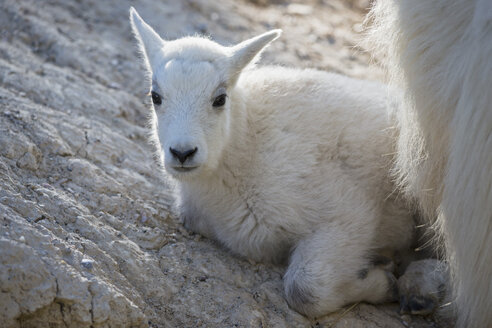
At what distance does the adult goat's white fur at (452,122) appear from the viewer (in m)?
3.08

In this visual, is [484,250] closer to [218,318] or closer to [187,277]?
[218,318]

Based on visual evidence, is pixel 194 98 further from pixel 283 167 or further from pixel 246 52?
pixel 283 167

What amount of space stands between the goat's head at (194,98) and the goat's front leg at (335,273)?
2.99 feet

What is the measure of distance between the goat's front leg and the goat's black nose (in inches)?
39.2

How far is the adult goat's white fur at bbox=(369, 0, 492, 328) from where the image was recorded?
3.08m

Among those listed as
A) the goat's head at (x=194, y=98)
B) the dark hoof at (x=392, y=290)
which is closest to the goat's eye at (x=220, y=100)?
the goat's head at (x=194, y=98)

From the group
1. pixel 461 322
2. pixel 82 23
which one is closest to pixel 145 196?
pixel 461 322

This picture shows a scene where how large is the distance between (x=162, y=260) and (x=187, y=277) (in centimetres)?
22

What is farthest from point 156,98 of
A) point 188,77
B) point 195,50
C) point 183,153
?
point 183,153

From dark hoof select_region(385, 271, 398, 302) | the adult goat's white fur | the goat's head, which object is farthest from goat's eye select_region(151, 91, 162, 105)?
dark hoof select_region(385, 271, 398, 302)

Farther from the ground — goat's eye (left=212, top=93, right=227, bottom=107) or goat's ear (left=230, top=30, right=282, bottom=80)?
goat's ear (left=230, top=30, right=282, bottom=80)

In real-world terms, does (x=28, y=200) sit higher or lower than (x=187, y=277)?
higher

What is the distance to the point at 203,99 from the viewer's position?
403cm

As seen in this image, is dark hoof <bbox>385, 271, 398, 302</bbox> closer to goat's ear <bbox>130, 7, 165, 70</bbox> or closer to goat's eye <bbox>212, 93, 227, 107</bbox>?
goat's eye <bbox>212, 93, 227, 107</bbox>
